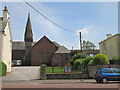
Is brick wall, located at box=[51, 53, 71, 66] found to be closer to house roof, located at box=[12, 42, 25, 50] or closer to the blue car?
house roof, located at box=[12, 42, 25, 50]

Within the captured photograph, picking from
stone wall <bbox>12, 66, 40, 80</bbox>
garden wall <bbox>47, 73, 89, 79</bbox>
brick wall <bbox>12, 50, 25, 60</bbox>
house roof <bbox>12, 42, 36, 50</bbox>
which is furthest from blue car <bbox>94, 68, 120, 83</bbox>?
house roof <bbox>12, 42, 36, 50</bbox>

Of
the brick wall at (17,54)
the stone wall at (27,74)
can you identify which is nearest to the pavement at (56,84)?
the stone wall at (27,74)

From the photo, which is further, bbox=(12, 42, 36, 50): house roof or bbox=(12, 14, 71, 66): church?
bbox=(12, 42, 36, 50): house roof

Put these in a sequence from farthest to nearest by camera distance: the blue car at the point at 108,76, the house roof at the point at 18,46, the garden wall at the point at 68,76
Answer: the house roof at the point at 18,46 < the garden wall at the point at 68,76 < the blue car at the point at 108,76

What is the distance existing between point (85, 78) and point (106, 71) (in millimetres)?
4983

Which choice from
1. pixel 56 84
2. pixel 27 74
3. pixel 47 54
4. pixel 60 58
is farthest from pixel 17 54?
pixel 56 84

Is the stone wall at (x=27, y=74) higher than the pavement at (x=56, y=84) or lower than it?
Answer: lower

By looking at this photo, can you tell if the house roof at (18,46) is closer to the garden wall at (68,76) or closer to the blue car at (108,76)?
the garden wall at (68,76)

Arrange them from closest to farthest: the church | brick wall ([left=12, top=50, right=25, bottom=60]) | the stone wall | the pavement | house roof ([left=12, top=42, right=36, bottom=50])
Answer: the pavement
the stone wall
the church
brick wall ([left=12, top=50, right=25, bottom=60])
house roof ([left=12, top=42, right=36, bottom=50])

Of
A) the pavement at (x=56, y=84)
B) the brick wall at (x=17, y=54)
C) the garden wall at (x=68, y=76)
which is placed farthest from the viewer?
the brick wall at (x=17, y=54)

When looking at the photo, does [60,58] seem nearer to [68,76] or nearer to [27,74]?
[27,74]

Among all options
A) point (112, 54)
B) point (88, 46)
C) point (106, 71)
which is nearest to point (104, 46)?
point (112, 54)

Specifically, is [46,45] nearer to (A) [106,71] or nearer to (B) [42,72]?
(B) [42,72]

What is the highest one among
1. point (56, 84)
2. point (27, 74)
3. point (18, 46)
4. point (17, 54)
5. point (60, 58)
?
point (18, 46)
